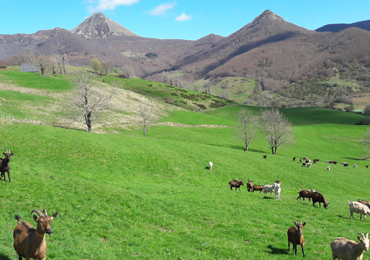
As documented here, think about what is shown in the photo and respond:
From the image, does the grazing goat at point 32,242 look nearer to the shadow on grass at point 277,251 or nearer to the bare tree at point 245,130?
Answer: the shadow on grass at point 277,251

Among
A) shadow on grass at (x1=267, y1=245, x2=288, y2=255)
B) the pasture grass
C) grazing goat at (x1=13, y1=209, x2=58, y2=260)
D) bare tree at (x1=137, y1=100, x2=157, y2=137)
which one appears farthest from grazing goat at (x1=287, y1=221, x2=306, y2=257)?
bare tree at (x1=137, y1=100, x2=157, y2=137)

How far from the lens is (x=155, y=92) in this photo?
6280 inches

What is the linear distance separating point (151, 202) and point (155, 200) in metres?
0.82

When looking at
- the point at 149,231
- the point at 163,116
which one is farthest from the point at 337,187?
the point at 163,116

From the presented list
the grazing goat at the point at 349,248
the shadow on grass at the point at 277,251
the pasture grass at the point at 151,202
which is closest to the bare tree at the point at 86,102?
the pasture grass at the point at 151,202

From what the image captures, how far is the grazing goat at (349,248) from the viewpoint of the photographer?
11669mm

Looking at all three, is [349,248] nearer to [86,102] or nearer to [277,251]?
[277,251]

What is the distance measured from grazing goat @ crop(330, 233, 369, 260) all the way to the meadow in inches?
63.4

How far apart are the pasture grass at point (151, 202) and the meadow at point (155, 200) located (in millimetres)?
84

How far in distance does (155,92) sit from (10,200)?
147 m

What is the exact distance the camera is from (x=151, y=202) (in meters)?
21.4

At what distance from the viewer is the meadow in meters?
13.9

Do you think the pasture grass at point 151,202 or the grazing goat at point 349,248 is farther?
the pasture grass at point 151,202

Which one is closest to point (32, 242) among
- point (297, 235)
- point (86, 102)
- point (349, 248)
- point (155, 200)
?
point (155, 200)
